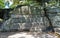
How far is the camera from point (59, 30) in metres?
5.42

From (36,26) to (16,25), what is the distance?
90cm

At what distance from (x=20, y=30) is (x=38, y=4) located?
1561mm

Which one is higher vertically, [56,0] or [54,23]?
[56,0]

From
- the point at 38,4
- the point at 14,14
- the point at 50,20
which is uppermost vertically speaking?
the point at 38,4

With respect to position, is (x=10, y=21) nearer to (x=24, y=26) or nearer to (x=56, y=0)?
(x=24, y=26)

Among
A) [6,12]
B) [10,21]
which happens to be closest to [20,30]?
[10,21]

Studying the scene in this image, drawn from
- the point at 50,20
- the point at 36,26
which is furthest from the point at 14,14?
the point at 50,20

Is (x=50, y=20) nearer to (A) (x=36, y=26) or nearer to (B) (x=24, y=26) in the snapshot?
(A) (x=36, y=26)

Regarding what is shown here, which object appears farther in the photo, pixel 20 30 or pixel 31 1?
pixel 31 1

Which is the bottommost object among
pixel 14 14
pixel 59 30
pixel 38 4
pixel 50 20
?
pixel 59 30

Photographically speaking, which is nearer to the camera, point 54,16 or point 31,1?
point 54,16

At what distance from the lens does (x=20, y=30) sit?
5672 millimetres

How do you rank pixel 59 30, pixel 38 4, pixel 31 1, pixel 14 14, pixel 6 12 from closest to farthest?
pixel 59 30
pixel 14 14
pixel 38 4
pixel 31 1
pixel 6 12

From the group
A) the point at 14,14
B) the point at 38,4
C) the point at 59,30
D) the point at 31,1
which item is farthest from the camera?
the point at 31,1
